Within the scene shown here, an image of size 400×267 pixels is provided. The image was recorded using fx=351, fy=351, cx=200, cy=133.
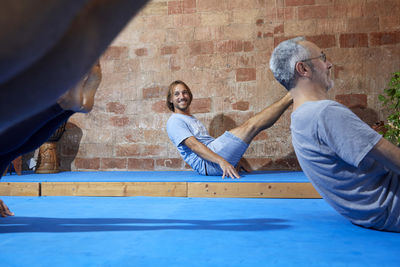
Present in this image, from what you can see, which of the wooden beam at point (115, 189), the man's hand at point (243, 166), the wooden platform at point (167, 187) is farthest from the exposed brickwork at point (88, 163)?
the man's hand at point (243, 166)

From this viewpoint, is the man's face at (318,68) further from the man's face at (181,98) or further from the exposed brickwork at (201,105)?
the exposed brickwork at (201,105)

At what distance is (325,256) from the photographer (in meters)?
1.22

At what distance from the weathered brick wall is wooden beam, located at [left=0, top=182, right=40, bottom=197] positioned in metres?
1.33

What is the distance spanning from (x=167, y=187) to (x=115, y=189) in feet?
1.51

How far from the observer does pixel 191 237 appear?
1.50m

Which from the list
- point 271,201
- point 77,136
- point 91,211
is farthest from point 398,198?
point 77,136

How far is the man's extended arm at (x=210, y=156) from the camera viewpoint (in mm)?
3070

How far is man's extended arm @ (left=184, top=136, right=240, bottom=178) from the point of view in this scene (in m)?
3.07

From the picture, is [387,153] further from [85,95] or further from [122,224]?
[122,224]

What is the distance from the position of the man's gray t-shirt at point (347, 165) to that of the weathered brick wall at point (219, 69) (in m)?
2.47

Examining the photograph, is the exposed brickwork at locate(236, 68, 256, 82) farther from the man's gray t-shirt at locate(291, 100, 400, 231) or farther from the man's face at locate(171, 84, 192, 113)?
the man's gray t-shirt at locate(291, 100, 400, 231)

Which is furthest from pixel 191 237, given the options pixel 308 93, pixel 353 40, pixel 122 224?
pixel 353 40

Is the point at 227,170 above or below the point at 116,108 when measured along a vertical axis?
below

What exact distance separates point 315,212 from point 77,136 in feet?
10.8
